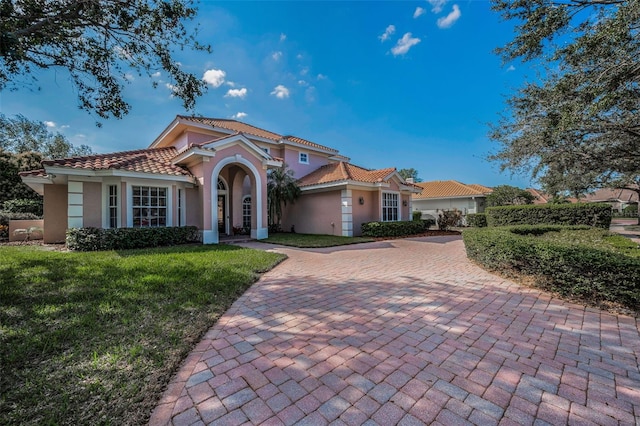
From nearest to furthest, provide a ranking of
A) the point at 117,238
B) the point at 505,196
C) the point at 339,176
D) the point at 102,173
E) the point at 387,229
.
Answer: the point at 117,238, the point at 102,173, the point at 387,229, the point at 339,176, the point at 505,196

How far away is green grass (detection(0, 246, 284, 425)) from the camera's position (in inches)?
88.5

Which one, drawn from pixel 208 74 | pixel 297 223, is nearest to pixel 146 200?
pixel 208 74

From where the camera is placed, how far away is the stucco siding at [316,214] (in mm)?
15906

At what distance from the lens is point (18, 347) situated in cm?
304

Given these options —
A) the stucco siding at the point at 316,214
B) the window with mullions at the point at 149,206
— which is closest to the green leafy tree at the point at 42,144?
the window with mullions at the point at 149,206

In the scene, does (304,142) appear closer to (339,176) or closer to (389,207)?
(339,176)

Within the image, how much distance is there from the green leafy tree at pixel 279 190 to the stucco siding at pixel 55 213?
1000 cm

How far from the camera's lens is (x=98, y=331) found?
3488mm

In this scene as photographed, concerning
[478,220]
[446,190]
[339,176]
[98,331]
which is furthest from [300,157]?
[446,190]

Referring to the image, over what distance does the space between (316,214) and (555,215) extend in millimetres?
15493

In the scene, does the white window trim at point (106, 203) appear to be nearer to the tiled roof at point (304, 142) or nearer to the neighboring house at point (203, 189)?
the neighboring house at point (203, 189)

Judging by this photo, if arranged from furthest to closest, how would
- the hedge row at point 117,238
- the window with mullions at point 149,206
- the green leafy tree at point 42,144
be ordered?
the green leafy tree at point 42,144 → the window with mullions at point 149,206 → the hedge row at point 117,238

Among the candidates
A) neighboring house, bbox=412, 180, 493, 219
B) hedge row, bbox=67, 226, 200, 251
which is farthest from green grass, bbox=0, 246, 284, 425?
neighboring house, bbox=412, 180, 493, 219

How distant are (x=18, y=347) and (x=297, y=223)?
15.5 metres
